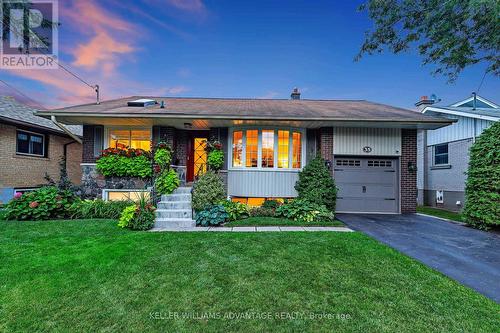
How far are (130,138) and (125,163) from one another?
1418 millimetres

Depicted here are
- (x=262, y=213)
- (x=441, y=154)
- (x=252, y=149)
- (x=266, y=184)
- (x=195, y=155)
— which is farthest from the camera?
(x=441, y=154)

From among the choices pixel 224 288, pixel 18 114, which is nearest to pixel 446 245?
pixel 224 288

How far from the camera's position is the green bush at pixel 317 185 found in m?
7.36

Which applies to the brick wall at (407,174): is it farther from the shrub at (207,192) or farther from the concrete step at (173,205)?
the concrete step at (173,205)

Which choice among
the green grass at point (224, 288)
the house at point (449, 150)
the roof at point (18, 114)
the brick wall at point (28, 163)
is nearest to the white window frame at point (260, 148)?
the green grass at point (224, 288)

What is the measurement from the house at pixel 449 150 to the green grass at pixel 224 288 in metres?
9.32

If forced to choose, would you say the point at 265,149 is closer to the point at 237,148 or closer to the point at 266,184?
the point at 237,148

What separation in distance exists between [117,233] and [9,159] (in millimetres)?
9495

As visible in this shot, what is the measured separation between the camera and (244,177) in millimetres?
8383

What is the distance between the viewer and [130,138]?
8.79 meters

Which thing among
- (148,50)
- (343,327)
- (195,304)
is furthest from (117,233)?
(148,50)

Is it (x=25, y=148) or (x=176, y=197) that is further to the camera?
(x=25, y=148)

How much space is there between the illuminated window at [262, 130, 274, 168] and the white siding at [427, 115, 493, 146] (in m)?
8.68

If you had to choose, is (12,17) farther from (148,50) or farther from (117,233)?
(117,233)
